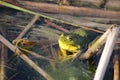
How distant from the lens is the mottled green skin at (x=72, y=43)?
2.83m

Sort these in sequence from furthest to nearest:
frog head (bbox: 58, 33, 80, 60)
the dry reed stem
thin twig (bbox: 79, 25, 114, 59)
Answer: frog head (bbox: 58, 33, 80, 60) → the dry reed stem → thin twig (bbox: 79, 25, 114, 59)

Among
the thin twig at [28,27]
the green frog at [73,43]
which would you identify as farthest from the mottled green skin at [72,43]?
the thin twig at [28,27]

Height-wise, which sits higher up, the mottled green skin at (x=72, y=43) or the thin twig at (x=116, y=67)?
the mottled green skin at (x=72, y=43)

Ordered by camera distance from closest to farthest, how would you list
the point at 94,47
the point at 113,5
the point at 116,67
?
1. the point at 94,47
2. the point at 116,67
3. the point at 113,5

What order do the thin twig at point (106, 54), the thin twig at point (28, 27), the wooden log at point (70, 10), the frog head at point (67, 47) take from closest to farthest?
the thin twig at point (106, 54), the frog head at point (67, 47), the thin twig at point (28, 27), the wooden log at point (70, 10)

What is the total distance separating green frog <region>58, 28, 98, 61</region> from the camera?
112 inches

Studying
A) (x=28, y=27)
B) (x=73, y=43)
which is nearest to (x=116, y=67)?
(x=73, y=43)

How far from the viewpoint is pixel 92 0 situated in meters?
3.54

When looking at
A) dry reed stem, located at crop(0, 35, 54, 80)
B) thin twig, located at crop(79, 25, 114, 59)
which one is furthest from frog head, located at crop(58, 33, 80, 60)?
dry reed stem, located at crop(0, 35, 54, 80)

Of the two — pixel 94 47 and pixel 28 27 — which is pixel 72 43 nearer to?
pixel 94 47

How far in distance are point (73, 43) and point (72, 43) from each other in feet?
0.04

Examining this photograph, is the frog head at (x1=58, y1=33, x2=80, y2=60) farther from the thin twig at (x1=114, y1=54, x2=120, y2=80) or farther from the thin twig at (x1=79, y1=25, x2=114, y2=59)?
the thin twig at (x1=114, y1=54, x2=120, y2=80)

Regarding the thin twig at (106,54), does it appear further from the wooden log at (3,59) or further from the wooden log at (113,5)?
the wooden log at (113,5)

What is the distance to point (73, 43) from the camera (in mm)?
2836
